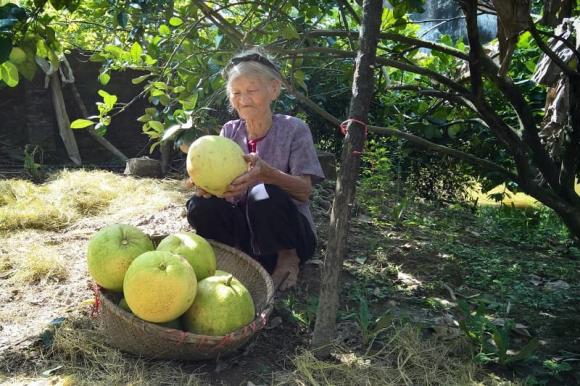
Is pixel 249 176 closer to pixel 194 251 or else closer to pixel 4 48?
pixel 194 251

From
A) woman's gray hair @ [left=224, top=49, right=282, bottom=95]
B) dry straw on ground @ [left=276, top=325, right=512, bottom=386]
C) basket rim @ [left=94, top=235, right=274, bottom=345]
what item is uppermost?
woman's gray hair @ [left=224, top=49, right=282, bottom=95]

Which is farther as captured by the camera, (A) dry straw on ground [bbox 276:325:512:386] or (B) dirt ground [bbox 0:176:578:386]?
(B) dirt ground [bbox 0:176:578:386]

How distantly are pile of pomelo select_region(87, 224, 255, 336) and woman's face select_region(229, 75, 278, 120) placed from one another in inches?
28.2

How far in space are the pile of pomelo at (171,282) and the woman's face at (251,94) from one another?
72 centimetres

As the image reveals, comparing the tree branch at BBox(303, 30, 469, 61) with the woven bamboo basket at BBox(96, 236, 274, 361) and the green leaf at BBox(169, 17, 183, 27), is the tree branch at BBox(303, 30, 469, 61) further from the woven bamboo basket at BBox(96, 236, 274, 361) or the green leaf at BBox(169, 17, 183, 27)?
the woven bamboo basket at BBox(96, 236, 274, 361)

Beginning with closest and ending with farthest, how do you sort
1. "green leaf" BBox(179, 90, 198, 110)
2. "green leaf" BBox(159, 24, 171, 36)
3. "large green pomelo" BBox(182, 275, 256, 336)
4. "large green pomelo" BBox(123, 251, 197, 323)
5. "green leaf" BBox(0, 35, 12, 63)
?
"green leaf" BBox(0, 35, 12, 63) → "large green pomelo" BBox(123, 251, 197, 323) → "large green pomelo" BBox(182, 275, 256, 336) → "green leaf" BBox(179, 90, 198, 110) → "green leaf" BBox(159, 24, 171, 36)

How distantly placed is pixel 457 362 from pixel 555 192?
3.68 feet

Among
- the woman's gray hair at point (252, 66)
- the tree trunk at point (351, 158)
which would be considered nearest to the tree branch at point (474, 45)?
the tree trunk at point (351, 158)

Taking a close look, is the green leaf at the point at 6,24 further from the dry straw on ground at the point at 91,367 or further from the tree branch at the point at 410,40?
the tree branch at the point at 410,40

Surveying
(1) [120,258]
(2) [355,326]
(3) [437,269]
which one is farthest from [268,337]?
(3) [437,269]

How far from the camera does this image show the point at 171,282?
1965mm

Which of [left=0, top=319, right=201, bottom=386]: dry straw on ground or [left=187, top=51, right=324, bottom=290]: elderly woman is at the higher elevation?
[left=187, top=51, right=324, bottom=290]: elderly woman

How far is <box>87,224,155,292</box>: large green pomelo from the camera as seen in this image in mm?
2141

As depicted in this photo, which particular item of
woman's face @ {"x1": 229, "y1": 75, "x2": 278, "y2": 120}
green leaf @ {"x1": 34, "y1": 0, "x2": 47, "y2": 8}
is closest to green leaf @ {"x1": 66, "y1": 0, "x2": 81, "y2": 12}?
green leaf @ {"x1": 34, "y1": 0, "x2": 47, "y2": 8}
